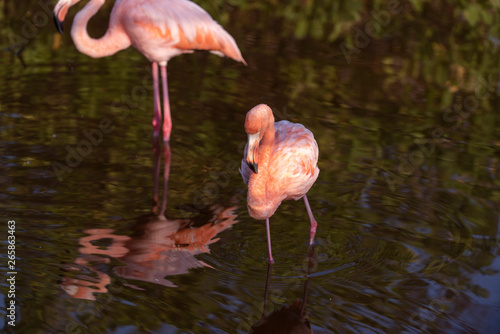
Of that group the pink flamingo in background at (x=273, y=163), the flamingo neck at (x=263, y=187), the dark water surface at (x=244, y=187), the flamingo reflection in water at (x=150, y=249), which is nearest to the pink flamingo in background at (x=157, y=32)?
the dark water surface at (x=244, y=187)

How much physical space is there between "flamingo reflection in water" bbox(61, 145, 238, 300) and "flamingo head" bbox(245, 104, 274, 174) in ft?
2.14

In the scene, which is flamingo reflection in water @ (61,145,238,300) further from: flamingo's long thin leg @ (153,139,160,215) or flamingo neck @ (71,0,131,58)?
flamingo neck @ (71,0,131,58)

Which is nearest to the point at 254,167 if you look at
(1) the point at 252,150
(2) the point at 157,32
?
(1) the point at 252,150

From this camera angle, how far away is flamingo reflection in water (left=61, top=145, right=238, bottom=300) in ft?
12.3

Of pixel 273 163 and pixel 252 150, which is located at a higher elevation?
pixel 252 150

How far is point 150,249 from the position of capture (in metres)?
4.11

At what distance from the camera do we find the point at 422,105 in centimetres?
676

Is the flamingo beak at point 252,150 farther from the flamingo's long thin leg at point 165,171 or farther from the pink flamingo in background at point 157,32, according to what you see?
the pink flamingo in background at point 157,32

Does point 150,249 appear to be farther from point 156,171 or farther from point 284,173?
point 156,171

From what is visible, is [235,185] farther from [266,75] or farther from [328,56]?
[328,56]

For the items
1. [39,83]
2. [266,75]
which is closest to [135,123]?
[39,83]

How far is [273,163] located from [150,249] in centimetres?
85

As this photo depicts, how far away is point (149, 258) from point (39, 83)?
323 centimetres

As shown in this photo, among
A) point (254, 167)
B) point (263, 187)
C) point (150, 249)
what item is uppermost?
point (254, 167)
